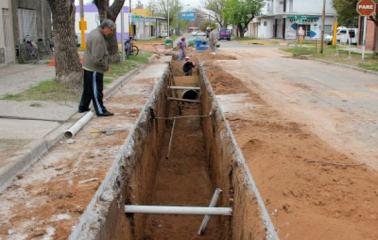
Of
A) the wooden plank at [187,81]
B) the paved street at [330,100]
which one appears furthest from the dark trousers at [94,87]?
the wooden plank at [187,81]

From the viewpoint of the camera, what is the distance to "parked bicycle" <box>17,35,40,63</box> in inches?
852

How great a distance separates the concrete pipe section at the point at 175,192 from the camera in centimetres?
490

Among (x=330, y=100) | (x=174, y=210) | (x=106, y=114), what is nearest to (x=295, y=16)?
(x=330, y=100)

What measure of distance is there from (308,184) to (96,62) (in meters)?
5.09

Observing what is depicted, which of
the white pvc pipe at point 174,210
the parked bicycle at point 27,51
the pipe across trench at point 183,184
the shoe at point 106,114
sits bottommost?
the pipe across trench at point 183,184

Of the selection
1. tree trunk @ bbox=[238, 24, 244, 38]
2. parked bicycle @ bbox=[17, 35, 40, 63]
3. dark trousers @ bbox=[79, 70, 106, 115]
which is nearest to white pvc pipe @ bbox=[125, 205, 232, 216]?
dark trousers @ bbox=[79, 70, 106, 115]

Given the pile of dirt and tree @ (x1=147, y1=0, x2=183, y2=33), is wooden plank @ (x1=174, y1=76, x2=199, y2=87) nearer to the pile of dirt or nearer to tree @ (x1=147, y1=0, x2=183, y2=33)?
the pile of dirt

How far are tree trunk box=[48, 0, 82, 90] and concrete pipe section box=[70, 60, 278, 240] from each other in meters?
2.71

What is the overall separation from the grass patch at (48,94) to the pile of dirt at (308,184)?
4.49 m

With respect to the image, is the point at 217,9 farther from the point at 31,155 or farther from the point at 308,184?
the point at 308,184

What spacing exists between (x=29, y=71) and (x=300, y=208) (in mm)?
14757

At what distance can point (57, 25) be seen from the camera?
1368cm

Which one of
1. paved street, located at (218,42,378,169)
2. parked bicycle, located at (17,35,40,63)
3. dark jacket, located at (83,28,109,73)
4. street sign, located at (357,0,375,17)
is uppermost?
street sign, located at (357,0,375,17)

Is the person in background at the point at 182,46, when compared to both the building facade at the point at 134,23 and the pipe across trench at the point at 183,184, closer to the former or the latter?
the pipe across trench at the point at 183,184
